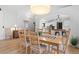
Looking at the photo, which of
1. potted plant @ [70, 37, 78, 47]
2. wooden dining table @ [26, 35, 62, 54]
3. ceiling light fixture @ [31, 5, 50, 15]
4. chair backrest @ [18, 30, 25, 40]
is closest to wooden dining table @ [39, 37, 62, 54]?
wooden dining table @ [26, 35, 62, 54]

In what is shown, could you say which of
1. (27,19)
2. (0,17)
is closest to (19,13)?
(27,19)

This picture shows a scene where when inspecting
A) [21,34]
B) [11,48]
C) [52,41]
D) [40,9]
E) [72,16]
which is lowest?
[11,48]

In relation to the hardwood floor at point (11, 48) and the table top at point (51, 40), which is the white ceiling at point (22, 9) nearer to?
the table top at point (51, 40)

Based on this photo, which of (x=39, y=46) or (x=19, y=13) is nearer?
(x=19, y=13)

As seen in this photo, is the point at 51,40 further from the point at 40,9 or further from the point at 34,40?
the point at 40,9

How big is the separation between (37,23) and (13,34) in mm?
476

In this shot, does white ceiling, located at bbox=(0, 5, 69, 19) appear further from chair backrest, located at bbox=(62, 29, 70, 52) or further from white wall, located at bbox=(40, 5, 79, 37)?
chair backrest, located at bbox=(62, 29, 70, 52)

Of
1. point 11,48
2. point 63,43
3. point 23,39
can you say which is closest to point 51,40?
point 63,43

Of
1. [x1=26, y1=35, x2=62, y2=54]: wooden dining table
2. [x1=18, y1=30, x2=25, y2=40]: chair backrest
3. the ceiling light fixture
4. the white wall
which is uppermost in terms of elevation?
the ceiling light fixture

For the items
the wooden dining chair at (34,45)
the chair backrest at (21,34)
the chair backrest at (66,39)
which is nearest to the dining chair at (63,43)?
the chair backrest at (66,39)

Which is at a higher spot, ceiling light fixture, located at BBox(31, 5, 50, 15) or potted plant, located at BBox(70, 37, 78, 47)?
ceiling light fixture, located at BBox(31, 5, 50, 15)

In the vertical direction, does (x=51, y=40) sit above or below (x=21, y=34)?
below
